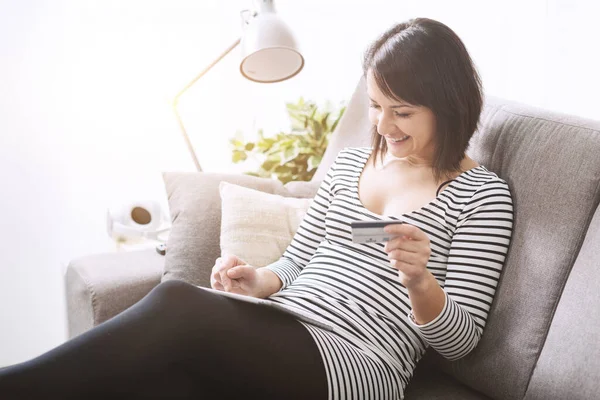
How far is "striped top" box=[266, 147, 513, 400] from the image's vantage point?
1033 millimetres

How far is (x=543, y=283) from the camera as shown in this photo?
1.10 meters

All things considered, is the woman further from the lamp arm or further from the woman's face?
the lamp arm

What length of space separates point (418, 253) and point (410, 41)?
1.54ft

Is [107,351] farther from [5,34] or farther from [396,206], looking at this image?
[5,34]

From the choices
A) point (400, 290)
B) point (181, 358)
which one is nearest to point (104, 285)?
point (181, 358)

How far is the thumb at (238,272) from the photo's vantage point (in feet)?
3.80

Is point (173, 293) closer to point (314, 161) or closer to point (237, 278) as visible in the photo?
point (237, 278)

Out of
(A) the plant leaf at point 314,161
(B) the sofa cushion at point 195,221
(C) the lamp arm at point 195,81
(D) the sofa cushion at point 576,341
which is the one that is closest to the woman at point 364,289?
(D) the sofa cushion at point 576,341

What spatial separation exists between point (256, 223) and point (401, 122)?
0.48m

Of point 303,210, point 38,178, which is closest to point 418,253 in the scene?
point 303,210

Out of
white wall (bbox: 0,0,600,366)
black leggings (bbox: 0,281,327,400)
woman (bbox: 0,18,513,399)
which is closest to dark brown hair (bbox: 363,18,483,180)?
woman (bbox: 0,18,513,399)

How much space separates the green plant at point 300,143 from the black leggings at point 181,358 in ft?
3.65

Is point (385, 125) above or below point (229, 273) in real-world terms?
above

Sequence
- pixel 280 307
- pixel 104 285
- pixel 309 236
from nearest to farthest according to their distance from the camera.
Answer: pixel 280 307 → pixel 309 236 → pixel 104 285
